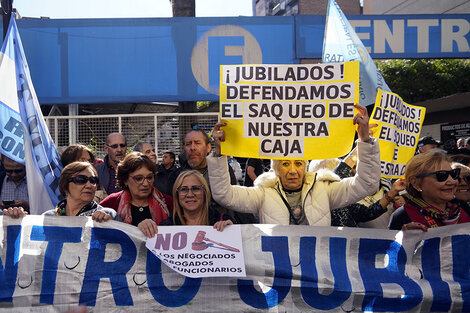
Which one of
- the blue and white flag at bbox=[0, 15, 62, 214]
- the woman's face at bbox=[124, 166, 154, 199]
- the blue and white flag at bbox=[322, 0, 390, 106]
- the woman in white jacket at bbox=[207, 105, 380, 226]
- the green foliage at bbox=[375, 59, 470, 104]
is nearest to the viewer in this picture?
the woman in white jacket at bbox=[207, 105, 380, 226]

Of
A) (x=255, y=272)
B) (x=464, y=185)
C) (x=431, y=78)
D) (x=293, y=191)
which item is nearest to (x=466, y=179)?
(x=464, y=185)

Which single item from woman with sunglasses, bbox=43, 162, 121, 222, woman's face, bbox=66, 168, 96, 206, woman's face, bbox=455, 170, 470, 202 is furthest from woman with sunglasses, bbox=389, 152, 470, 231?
woman's face, bbox=66, 168, 96, 206

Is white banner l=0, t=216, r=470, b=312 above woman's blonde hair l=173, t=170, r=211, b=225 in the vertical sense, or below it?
below

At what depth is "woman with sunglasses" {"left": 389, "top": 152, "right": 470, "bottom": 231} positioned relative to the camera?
3.17 m

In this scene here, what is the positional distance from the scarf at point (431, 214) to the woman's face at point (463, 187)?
0.64 metres

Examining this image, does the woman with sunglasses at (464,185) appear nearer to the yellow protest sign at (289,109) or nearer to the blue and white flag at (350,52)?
the yellow protest sign at (289,109)

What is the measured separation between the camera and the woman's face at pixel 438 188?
317cm

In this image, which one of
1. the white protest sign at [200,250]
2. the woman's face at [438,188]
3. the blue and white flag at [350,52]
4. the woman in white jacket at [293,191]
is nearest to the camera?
the white protest sign at [200,250]

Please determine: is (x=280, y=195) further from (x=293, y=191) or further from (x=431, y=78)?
(x=431, y=78)

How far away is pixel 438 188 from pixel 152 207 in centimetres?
202

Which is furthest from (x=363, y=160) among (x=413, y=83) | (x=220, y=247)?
(x=413, y=83)

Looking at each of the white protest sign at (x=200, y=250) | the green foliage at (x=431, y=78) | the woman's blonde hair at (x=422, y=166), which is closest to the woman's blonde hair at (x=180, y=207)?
the white protest sign at (x=200, y=250)

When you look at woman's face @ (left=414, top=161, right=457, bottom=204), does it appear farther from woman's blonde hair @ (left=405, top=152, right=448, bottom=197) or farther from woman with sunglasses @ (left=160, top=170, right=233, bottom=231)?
woman with sunglasses @ (left=160, top=170, right=233, bottom=231)

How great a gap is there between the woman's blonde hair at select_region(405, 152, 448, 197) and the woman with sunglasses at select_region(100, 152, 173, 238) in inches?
69.2
